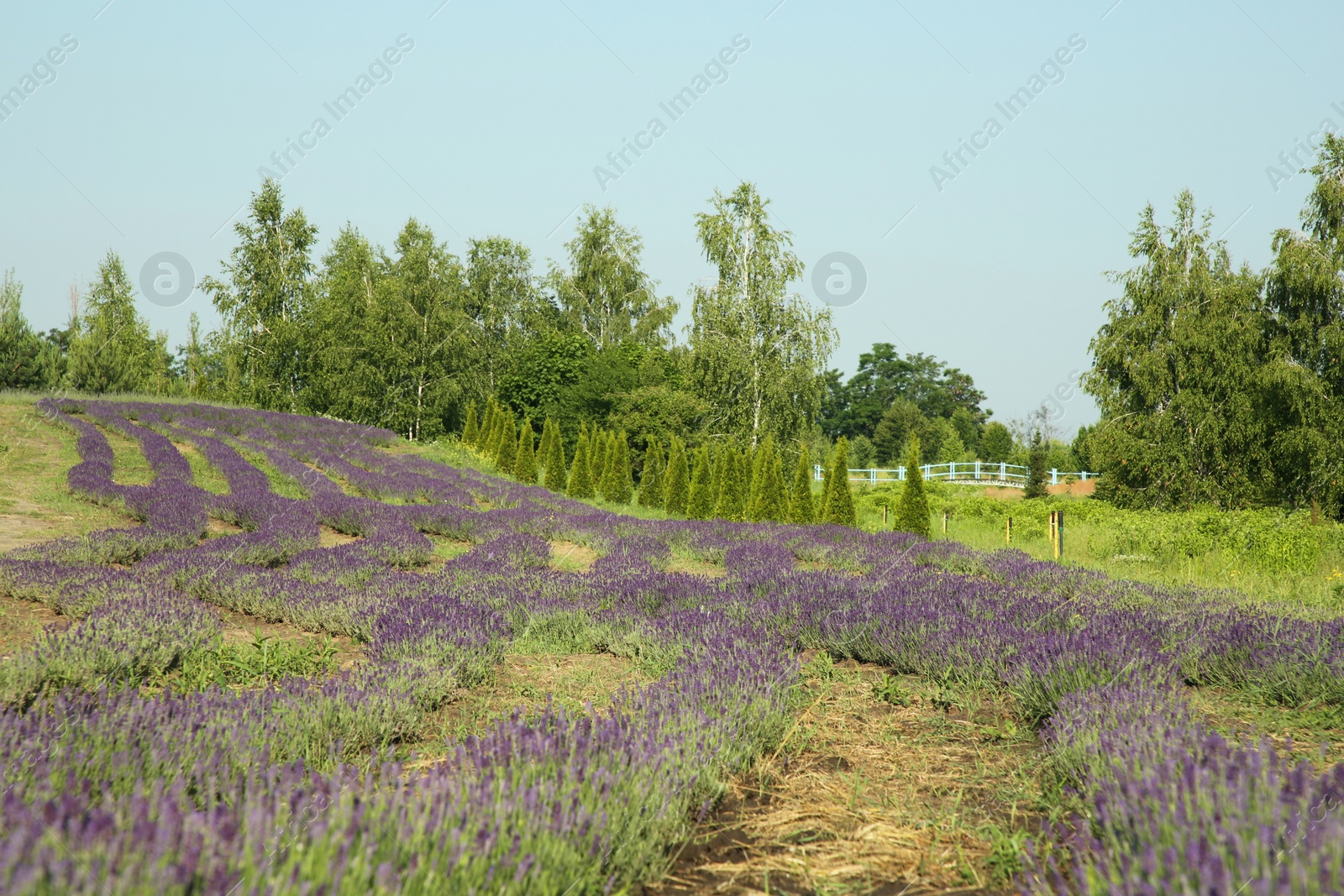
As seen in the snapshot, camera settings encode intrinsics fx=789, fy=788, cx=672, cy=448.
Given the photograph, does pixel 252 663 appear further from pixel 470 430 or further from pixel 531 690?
pixel 470 430

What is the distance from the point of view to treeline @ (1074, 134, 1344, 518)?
18.0 metres

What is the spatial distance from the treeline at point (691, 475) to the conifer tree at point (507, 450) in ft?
0.09

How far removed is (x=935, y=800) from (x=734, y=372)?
19.3 metres

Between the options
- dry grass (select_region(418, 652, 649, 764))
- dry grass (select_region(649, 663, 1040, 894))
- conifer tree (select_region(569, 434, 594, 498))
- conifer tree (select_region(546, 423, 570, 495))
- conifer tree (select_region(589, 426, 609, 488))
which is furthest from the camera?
conifer tree (select_region(589, 426, 609, 488))

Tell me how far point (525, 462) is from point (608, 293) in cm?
1714

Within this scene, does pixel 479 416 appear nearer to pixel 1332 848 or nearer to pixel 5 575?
pixel 5 575

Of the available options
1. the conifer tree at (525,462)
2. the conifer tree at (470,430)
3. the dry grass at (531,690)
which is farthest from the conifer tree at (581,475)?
the dry grass at (531,690)

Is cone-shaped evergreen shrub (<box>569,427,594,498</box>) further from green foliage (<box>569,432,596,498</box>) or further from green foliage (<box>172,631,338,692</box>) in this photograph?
green foliage (<box>172,631,338,692</box>)

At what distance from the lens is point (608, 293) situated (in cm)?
3884

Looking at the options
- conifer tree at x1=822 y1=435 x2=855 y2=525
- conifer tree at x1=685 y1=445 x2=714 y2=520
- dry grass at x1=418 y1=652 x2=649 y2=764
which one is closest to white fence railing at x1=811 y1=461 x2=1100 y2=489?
conifer tree at x1=685 y1=445 x2=714 y2=520

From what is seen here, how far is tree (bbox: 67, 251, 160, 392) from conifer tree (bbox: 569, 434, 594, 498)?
20.7 metres

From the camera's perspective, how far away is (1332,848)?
59.8 inches

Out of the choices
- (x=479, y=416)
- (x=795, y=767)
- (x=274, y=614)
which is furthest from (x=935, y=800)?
Answer: (x=479, y=416)

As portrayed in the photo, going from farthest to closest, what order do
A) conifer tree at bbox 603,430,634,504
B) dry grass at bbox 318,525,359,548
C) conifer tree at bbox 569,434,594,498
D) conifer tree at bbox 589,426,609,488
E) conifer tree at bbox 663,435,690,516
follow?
conifer tree at bbox 589,426,609,488, conifer tree at bbox 603,430,634,504, conifer tree at bbox 569,434,594,498, conifer tree at bbox 663,435,690,516, dry grass at bbox 318,525,359,548
